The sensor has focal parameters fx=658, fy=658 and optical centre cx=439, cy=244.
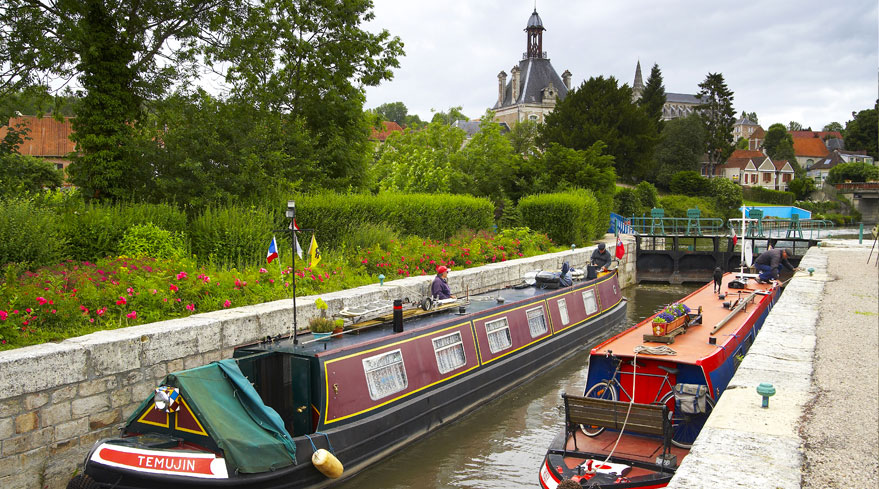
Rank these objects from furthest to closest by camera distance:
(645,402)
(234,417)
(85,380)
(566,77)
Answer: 1. (566,77)
2. (645,402)
3. (85,380)
4. (234,417)

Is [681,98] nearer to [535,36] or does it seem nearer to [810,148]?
[810,148]

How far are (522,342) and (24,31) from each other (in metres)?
11.1

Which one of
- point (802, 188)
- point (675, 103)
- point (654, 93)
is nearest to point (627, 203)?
point (654, 93)

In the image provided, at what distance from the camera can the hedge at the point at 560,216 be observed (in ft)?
76.0

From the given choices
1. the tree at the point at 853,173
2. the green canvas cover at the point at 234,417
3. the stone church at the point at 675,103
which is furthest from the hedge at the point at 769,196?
the green canvas cover at the point at 234,417

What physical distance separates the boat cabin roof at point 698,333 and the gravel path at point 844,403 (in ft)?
3.73

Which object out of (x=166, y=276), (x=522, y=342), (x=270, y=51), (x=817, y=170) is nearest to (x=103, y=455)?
(x=166, y=276)

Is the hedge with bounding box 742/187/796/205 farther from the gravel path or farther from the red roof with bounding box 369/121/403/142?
the gravel path

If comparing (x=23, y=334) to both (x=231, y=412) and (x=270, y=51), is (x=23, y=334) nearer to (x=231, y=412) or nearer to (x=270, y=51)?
(x=231, y=412)


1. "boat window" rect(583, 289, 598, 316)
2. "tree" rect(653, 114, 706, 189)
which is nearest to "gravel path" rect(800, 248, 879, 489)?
"boat window" rect(583, 289, 598, 316)

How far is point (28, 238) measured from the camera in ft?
31.1

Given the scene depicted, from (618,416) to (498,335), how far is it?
4259 millimetres

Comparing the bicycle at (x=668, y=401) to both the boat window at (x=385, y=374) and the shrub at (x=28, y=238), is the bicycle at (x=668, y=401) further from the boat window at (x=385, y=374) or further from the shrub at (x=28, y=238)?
the shrub at (x=28, y=238)

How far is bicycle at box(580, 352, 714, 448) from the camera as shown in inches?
277
